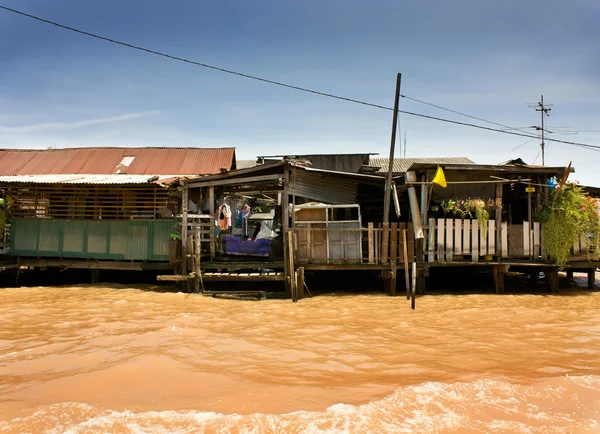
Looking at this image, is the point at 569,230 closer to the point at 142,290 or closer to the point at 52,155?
the point at 142,290

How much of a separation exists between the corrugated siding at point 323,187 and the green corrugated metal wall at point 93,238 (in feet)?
14.7

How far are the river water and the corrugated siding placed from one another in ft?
13.3

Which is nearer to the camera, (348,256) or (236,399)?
(236,399)

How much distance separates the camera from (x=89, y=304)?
34.0 ft

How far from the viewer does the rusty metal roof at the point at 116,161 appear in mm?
19375

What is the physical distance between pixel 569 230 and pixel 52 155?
74.8 ft

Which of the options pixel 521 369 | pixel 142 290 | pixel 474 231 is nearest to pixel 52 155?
pixel 142 290

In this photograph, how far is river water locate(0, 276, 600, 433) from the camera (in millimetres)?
3947

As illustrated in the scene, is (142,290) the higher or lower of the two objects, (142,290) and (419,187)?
the lower

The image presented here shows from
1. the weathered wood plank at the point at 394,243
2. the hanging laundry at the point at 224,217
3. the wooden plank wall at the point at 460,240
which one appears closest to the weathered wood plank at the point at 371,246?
the weathered wood plank at the point at 394,243

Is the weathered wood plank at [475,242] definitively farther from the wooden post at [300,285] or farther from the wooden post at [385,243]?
the wooden post at [300,285]

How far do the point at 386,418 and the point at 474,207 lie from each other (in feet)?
29.6

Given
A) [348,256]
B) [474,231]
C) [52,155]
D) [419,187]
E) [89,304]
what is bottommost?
[89,304]

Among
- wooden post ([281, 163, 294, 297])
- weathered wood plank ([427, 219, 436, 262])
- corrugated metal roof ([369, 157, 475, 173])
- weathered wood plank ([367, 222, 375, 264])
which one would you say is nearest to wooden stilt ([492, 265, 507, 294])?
weathered wood plank ([427, 219, 436, 262])
